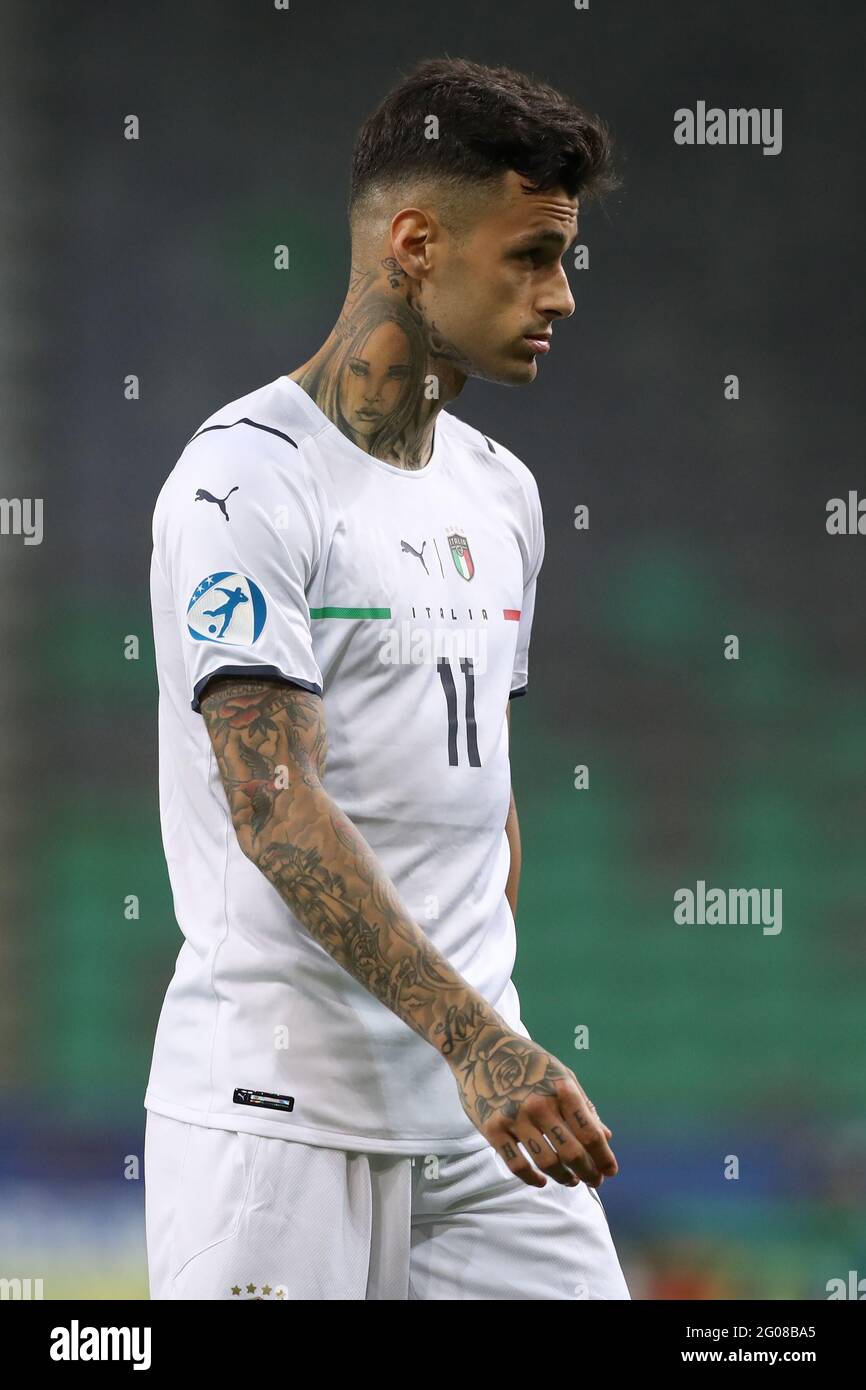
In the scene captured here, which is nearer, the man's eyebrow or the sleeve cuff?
the sleeve cuff

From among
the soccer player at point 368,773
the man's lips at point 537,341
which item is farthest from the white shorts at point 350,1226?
the man's lips at point 537,341

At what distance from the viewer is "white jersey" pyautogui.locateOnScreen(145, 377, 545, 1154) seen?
1410 mm

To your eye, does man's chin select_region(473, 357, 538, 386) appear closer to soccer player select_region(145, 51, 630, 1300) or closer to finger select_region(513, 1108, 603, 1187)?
soccer player select_region(145, 51, 630, 1300)

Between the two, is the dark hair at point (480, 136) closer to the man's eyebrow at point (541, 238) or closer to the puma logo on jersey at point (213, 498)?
the man's eyebrow at point (541, 238)

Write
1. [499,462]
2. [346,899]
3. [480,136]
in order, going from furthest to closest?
[499,462] → [480,136] → [346,899]

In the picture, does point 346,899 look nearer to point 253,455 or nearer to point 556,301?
point 253,455

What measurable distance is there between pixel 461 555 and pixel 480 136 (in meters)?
0.40

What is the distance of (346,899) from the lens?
4.35 feet

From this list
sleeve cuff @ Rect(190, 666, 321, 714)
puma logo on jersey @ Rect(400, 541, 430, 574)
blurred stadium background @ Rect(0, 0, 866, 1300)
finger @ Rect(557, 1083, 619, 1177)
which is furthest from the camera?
blurred stadium background @ Rect(0, 0, 866, 1300)

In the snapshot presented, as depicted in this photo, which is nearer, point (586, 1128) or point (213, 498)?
point (586, 1128)

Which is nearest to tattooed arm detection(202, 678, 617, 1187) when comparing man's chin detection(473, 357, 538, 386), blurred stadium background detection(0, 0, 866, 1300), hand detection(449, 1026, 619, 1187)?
hand detection(449, 1026, 619, 1187)

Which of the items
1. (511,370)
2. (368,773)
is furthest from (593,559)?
(368,773)

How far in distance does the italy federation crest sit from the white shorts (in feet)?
1.77
